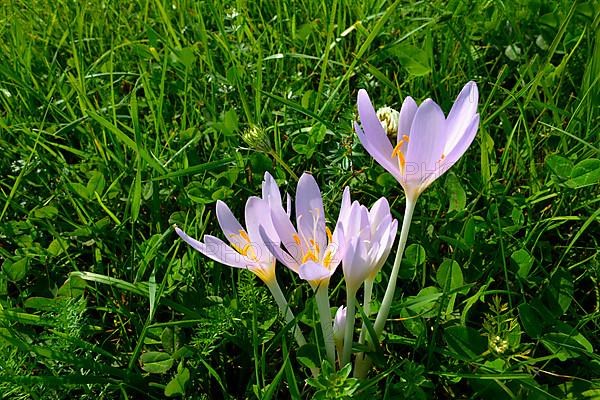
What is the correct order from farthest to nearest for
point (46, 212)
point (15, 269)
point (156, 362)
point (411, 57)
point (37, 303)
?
point (411, 57) → point (46, 212) → point (15, 269) → point (37, 303) → point (156, 362)

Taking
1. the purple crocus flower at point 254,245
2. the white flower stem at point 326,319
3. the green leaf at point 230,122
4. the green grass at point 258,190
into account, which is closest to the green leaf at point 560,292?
the green grass at point 258,190

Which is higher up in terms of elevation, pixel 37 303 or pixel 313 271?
pixel 313 271

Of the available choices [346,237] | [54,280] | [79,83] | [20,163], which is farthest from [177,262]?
[79,83]

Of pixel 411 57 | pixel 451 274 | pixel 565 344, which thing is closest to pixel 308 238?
pixel 451 274

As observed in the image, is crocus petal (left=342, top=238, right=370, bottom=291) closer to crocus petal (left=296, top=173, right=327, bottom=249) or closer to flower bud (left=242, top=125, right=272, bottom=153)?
crocus petal (left=296, top=173, right=327, bottom=249)

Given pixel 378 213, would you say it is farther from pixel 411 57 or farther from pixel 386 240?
pixel 411 57

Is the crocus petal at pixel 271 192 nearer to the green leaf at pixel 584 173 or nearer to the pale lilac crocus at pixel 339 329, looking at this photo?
the pale lilac crocus at pixel 339 329

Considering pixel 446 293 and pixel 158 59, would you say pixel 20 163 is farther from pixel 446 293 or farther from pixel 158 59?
pixel 446 293
